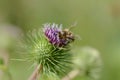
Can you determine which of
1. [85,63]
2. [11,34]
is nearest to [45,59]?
[85,63]

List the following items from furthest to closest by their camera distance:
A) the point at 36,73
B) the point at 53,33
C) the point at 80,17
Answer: the point at 80,17
the point at 53,33
the point at 36,73

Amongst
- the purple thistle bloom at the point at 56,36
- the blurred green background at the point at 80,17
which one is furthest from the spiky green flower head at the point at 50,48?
the blurred green background at the point at 80,17

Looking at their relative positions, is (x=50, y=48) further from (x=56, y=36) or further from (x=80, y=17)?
(x=80, y=17)

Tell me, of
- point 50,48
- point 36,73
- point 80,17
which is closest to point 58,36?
point 50,48

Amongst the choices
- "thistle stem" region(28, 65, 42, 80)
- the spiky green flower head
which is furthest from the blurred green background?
"thistle stem" region(28, 65, 42, 80)

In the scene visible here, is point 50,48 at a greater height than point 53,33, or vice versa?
point 53,33

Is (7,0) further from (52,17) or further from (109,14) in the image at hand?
(109,14)

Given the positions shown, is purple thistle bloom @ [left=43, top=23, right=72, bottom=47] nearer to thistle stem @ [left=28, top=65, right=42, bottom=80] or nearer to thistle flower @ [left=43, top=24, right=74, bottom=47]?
thistle flower @ [left=43, top=24, right=74, bottom=47]

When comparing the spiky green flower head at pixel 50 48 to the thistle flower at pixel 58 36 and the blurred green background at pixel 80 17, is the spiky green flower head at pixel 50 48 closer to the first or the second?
Result: the thistle flower at pixel 58 36
